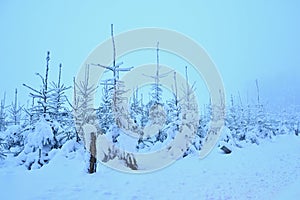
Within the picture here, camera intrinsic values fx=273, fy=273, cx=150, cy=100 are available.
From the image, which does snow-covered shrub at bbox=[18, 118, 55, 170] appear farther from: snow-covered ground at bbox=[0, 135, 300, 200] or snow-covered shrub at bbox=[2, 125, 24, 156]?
snow-covered shrub at bbox=[2, 125, 24, 156]

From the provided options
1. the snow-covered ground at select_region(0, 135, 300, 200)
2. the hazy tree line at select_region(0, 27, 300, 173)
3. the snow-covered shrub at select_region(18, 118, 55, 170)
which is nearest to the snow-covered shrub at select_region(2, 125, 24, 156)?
the hazy tree line at select_region(0, 27, 300, 173)

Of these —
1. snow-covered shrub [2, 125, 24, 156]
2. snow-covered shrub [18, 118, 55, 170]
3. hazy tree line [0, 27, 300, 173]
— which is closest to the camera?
snow-covered shrub [18, 118, 55, 170]

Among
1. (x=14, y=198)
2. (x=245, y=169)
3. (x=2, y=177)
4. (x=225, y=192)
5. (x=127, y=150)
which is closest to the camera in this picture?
(x=14, y=198)

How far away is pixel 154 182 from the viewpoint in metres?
9.57

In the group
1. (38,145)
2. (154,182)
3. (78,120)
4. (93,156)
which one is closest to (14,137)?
(38,145)

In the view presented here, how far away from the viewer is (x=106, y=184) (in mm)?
8953

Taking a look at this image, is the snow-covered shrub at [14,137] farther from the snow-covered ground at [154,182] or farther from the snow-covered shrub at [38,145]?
the snow-covered ground at [154,182]

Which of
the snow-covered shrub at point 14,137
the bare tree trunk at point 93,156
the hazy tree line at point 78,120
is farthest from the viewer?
the snow-covered shrub at point 14,137

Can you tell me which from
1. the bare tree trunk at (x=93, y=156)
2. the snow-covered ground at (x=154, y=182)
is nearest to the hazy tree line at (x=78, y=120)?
the bare tree trunk at (x=93, y=156)

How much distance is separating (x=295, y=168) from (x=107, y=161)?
833cm

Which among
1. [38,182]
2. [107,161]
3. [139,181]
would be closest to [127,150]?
[107,161]

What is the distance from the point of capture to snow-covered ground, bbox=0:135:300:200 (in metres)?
7.85

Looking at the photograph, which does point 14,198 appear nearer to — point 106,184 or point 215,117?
point 106,184

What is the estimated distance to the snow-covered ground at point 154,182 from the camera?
785 cm
